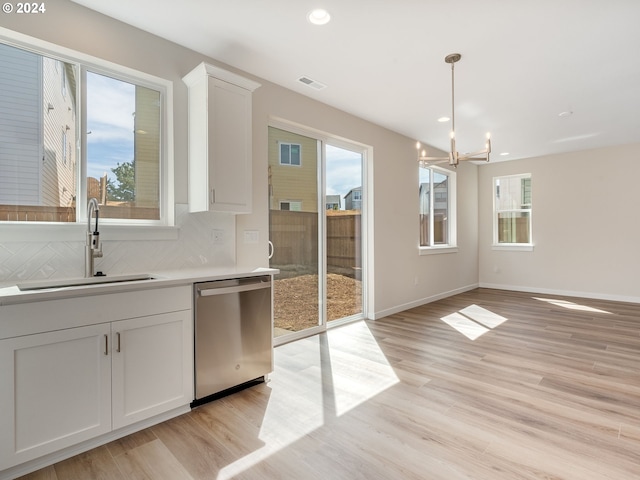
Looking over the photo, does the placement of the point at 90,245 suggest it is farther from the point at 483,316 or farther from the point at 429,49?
the point at 483,316

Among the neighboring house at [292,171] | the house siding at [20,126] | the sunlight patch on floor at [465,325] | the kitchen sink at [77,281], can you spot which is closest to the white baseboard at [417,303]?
the sunlight patch on floor at [465,325]

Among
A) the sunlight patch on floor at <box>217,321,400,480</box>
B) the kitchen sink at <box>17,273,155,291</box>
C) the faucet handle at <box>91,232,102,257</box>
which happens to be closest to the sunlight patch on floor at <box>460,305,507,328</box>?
the sunlight patch on floor at <box>217,321,400,480</box>

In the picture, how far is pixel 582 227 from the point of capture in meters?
6.27

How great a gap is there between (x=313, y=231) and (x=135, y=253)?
202 cm

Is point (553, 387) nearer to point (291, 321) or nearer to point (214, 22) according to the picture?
point (291, 321)

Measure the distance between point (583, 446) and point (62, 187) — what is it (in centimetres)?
354

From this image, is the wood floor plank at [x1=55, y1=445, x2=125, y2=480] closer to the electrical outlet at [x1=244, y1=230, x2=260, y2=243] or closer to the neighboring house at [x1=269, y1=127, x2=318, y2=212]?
the electrical outlet at [x1=244, y1=230, x2=260, y2=243]

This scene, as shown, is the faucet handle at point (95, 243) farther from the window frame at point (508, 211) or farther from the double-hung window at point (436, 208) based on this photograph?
the window frame at point (508, 211)

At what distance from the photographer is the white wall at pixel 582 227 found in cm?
585

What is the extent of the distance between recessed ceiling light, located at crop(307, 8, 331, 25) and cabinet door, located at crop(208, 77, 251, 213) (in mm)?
758

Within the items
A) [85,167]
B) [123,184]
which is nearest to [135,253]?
[123,184]

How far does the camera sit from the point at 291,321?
3.78 metres

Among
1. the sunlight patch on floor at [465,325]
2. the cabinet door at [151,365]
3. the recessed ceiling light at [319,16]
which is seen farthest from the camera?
the sunlight patch on floor at [465,325]

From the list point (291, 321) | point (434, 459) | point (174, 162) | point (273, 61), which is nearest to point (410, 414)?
point (434, 459)
